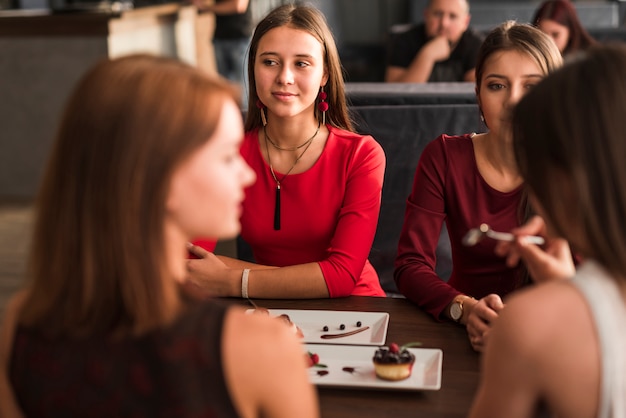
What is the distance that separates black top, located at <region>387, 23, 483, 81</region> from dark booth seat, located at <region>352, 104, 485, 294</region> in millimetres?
1571

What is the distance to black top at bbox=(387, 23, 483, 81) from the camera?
4.44 m

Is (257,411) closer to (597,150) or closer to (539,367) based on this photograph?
(539,367)

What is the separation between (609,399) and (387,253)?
6.30 feet

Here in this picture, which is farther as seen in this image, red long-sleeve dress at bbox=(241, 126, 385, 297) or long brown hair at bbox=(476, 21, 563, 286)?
red long-sleeve dress at bbox=(241, 126, 385, 297)

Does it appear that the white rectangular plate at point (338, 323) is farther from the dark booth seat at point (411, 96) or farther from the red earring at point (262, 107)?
the dark booth seat at point (411, 96)

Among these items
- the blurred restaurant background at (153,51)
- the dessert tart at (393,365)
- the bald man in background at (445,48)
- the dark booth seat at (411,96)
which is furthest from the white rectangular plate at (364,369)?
the bald man in background at (445,48)

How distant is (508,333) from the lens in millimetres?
1009

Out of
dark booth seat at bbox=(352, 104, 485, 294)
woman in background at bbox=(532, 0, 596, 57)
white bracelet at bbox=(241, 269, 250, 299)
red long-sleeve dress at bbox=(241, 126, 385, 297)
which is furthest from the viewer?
woman in background at bbox=(532, 0, 596, 57)

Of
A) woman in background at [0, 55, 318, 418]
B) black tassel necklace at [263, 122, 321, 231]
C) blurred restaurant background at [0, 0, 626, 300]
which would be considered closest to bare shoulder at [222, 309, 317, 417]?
woman in background at [0, 55, 318, 418]

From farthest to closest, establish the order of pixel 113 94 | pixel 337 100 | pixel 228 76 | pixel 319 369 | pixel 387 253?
pixel 228 76 → pixel 387 253 → pixel 337 100 → pixel 319 369 → pixel 113 94

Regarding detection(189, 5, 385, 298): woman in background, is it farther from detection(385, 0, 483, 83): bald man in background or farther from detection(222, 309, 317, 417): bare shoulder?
detection(385, 0, 483, 83): bald man in background

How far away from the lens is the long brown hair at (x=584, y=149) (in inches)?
38.7

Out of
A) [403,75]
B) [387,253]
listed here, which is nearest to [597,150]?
[387,253]

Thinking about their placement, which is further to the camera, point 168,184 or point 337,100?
point 337,100
